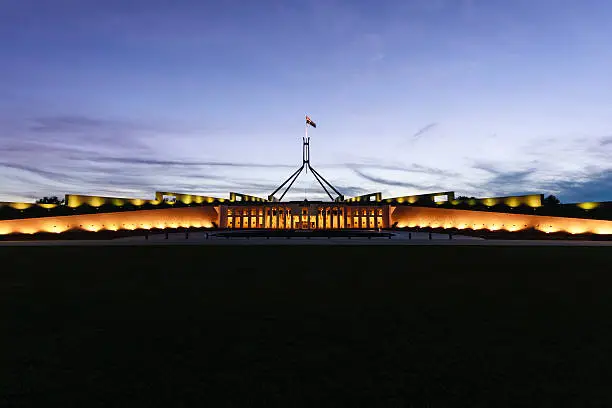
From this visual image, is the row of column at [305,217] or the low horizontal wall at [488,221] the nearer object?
the low horizontal wall at [488,221]

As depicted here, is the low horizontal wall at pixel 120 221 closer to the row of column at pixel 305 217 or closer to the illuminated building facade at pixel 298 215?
the illuminated building facade at pixel 298 215

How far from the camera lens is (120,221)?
5372cm

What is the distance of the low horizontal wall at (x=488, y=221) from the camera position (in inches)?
1722
